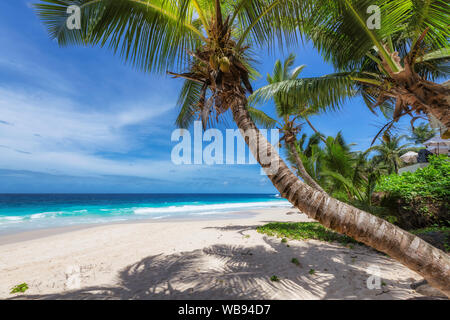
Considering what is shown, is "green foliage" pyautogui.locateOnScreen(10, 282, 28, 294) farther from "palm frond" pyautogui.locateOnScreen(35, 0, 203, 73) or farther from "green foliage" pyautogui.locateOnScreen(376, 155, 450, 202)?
"green foliage" pyautogui.locateOnScreen(376, 155, 450, 202)

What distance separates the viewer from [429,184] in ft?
21.4

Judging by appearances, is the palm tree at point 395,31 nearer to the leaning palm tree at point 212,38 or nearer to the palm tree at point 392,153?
the leaning palm tree at point 212,38

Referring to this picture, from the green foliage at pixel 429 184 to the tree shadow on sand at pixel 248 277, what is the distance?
3.40 metres

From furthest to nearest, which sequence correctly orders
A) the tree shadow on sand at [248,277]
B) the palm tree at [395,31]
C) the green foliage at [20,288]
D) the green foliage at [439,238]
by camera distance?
1. the green foliage at [439,238]
2. the green foliage at [20,288]
3. the tree shadow on sand at [248,277]
4. the palm tree at [395,31]

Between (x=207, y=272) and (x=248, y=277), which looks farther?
(x=207, y=272)

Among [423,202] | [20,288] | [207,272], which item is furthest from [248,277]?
[423,202]

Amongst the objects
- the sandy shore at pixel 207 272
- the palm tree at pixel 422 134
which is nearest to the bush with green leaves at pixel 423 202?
the sandy shore at pixel 207 272

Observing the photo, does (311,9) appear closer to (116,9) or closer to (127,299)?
(116,9)

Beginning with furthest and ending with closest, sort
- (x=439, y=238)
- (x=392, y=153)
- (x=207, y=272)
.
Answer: (x=392, y=153), (x=439, y=238), (x=207, y=272)

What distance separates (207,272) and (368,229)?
306 cm

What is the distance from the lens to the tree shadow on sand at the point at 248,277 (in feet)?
9.70

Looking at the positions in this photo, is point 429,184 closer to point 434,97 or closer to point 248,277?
point 434,97
